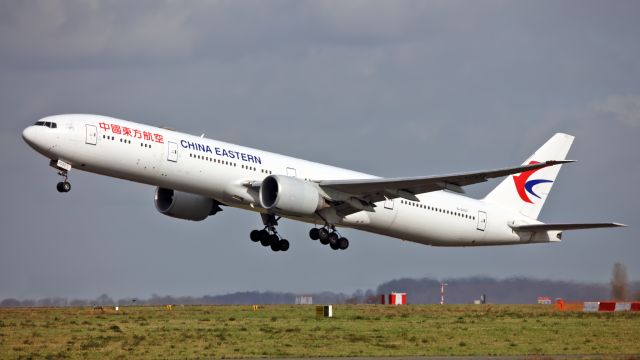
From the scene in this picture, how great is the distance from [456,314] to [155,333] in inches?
570

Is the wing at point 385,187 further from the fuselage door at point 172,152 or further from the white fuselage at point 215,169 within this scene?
the fuselage door at point 172,152

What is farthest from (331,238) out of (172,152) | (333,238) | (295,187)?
(172,152)

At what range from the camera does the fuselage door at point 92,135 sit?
3697 centimetres

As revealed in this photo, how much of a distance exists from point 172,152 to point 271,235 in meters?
8.37

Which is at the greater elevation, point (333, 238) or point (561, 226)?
point (561, 226)

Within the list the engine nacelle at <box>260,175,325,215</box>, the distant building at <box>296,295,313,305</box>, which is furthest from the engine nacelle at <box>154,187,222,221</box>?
the distant building at <box>296,295,313,305</box>

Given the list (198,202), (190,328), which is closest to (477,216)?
(198,202)

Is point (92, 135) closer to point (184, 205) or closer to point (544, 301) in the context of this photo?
point (184, 205)

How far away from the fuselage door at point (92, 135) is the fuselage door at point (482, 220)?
60.7 ft

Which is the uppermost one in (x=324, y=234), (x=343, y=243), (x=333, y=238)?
(x=324, y=234)

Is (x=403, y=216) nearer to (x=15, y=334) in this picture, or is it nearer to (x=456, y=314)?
(x=456, y=314)

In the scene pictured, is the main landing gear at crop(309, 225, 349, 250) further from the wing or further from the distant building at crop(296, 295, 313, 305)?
the distant building at crop(296, 295, 313, 305)

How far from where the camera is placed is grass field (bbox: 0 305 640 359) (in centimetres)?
2994

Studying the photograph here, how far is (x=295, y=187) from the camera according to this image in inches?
1572
